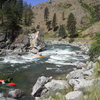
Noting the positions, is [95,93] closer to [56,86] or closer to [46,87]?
[56,86]

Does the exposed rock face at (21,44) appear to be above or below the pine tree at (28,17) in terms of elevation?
below

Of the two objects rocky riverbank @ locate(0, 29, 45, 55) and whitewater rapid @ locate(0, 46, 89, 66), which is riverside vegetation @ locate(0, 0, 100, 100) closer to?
rocky riverbank @ locate(0, 29, 45, 55)

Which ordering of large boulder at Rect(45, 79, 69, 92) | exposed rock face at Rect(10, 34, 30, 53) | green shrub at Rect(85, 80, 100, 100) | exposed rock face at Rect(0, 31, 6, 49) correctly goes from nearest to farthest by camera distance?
green shrub at Rect(85, 80, 100, 100) → large boulder at Rect(45, 79, 69, 92) → exposed rock face at Rect(0, 31, 6, 49) → exposed rock face at Rect(10, 34, 30, 53)

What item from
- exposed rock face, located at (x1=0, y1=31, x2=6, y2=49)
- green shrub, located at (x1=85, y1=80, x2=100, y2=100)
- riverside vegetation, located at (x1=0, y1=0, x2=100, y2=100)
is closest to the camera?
green shrub, located at (x1=85, y1=80, x2=100, y2=100)


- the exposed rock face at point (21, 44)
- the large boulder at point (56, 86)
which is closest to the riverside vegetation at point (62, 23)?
the large boulder at point (56, 86)

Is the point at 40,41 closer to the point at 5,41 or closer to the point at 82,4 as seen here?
the point at 5,41

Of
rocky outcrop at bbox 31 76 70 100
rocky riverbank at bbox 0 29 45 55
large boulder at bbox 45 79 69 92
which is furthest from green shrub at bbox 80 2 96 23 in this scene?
large boulder at bbox 45 79 69 92

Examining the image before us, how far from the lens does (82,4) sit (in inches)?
4429

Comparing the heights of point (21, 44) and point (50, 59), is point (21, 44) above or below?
above

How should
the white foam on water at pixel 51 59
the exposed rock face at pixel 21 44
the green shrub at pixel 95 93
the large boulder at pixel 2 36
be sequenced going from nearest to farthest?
the green shrub at pixel 95 93, the white foam on water at pixel 51 59, the large boulder at pixel 2 36, the exposed rock face at pixel 21 44

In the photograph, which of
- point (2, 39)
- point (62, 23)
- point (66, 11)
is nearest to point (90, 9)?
point (66, 11)

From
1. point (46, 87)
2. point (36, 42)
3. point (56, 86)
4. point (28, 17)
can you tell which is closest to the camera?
point (56, 86)

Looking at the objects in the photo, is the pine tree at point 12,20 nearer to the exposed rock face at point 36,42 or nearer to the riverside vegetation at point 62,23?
the riverside vegetation at point 62,23

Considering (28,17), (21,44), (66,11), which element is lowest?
(21,44)
